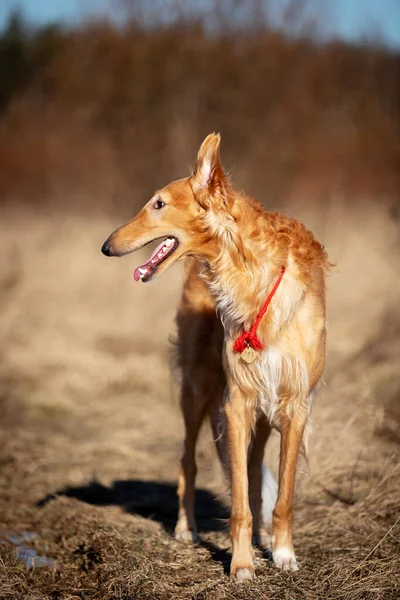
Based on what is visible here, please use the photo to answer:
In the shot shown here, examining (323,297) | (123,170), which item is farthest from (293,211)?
(323,297)

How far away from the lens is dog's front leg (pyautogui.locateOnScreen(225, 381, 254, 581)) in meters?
4.37

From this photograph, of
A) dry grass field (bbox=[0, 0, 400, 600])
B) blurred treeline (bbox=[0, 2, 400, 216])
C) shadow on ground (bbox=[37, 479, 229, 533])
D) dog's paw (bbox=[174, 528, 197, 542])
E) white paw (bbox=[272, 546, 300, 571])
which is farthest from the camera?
blurred treeline (bbox=[0, 2, 400, 216])

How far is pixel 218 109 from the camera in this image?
15.7 m

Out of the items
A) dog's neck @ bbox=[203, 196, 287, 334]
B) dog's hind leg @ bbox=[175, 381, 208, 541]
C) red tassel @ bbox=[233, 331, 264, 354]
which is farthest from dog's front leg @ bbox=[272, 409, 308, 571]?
dog's hind leg @ bbox=[175, 381, 208, 541]

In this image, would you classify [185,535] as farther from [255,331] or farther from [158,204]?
[158,204]

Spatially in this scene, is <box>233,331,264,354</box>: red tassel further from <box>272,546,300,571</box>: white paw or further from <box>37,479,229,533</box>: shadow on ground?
<box>37,479,229,533</box>: shadow on ground

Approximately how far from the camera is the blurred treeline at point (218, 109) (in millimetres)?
15258

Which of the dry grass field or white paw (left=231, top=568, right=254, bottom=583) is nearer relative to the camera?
white paw (left=231, top=568, right=254, bottom=583)

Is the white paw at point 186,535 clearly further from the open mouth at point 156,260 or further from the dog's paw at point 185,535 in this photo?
the open mouth at point 156,260

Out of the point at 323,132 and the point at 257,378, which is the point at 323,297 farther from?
the point at 323,132

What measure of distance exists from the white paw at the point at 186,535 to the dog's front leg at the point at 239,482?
0.97 metres

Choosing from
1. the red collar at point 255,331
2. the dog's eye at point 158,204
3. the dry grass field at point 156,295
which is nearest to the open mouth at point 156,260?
the dog's eye at point 158,204

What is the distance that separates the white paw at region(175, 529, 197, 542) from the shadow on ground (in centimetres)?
21

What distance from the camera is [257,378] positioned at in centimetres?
445
